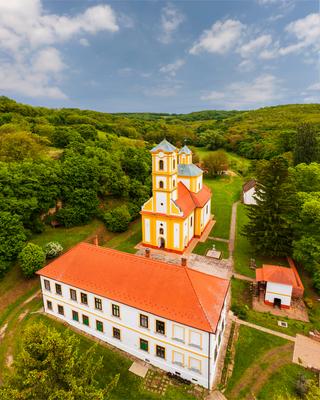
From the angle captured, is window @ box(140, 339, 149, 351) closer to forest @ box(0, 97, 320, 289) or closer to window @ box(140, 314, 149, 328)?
window @ box(140, 314, 149, 328)

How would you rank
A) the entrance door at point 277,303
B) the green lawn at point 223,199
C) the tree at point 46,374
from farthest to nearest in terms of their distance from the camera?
the green lawn at point 223,199 < the entrance door at point 277,303 < the tree at point 46,374

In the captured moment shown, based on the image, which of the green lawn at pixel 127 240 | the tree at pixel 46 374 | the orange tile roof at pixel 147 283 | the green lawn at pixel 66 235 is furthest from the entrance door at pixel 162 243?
the tree at pixel 46 374

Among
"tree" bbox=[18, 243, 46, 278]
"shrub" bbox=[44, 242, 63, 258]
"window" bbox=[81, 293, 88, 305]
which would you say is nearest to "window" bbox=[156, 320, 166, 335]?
"window" bbox=[81, 293, 88, 305]

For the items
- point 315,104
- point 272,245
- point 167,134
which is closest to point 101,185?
point 272,245

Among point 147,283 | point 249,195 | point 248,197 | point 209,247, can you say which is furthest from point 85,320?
point 249,195

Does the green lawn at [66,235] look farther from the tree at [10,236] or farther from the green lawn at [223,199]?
the green lawn at [223,199]
